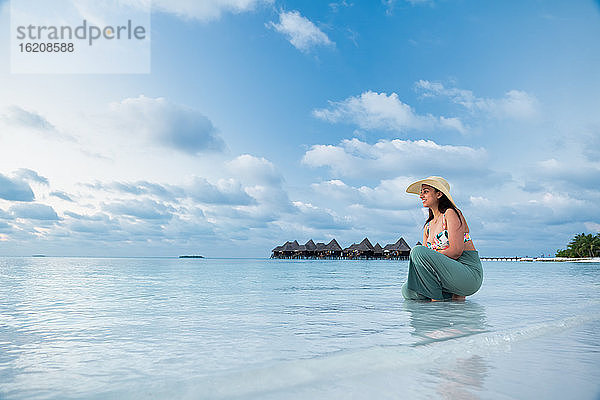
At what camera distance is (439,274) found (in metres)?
4.66

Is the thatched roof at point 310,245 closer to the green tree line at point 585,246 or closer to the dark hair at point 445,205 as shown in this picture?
the green tree line at point 585,246

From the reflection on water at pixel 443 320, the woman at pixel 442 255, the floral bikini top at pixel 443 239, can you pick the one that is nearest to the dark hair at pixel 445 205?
the woman at pixel 442 255

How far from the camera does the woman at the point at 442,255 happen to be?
4508mm

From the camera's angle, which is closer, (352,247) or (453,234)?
(453,234)

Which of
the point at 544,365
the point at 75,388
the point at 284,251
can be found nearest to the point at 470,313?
the point at 544,365

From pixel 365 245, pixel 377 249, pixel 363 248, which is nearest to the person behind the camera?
pixel 363 248

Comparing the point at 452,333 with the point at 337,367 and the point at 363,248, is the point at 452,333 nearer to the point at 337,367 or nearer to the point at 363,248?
the point at 337,367

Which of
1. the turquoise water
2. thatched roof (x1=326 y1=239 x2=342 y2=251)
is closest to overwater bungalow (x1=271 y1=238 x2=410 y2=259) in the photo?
thatched roof (x1=326 y1=239 x2=342 y2=251)

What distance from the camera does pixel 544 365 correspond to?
214 cm

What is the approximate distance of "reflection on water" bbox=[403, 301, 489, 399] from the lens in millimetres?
1785

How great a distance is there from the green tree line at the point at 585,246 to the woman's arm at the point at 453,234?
279 ft

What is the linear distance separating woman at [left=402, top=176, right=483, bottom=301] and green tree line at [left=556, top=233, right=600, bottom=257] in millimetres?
84747

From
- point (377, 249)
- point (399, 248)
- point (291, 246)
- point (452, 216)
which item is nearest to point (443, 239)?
point (452, 216)

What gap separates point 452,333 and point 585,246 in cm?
8895
